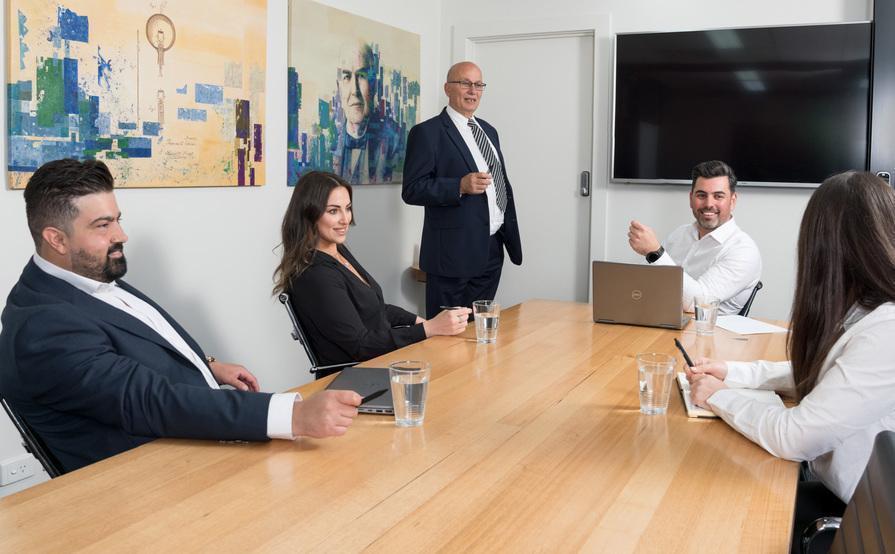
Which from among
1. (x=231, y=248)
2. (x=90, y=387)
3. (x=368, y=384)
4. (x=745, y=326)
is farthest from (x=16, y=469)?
(x=745, y=326)

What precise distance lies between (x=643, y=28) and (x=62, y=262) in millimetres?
3952

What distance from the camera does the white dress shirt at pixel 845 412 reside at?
4.96 feet

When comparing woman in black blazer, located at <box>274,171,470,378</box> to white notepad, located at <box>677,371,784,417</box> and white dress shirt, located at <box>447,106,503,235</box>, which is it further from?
white dress shirt, located at <box>447,106,503,235</box>

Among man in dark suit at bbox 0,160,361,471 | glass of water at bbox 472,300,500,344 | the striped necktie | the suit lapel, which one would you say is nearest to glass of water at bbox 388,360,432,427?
man in dark suit at bbox 0,160,361,471

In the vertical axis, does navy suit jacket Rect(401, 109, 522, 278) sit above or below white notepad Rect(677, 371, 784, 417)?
above

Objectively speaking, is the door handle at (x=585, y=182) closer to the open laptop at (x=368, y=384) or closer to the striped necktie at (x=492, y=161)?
the striped necktie at (x=492, y=161)

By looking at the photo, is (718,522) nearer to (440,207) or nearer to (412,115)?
(440,207)

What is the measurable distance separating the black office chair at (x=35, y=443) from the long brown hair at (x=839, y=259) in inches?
59.1

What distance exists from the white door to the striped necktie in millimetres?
Result: 787

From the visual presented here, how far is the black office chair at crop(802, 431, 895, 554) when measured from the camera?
88cm

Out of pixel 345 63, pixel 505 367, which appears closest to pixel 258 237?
pixel 345 63

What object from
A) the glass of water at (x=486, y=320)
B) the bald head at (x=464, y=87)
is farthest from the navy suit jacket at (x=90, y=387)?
the bald head at (x=464, y=87)

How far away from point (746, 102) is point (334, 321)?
3049 mm

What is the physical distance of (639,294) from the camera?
9.18 ft
